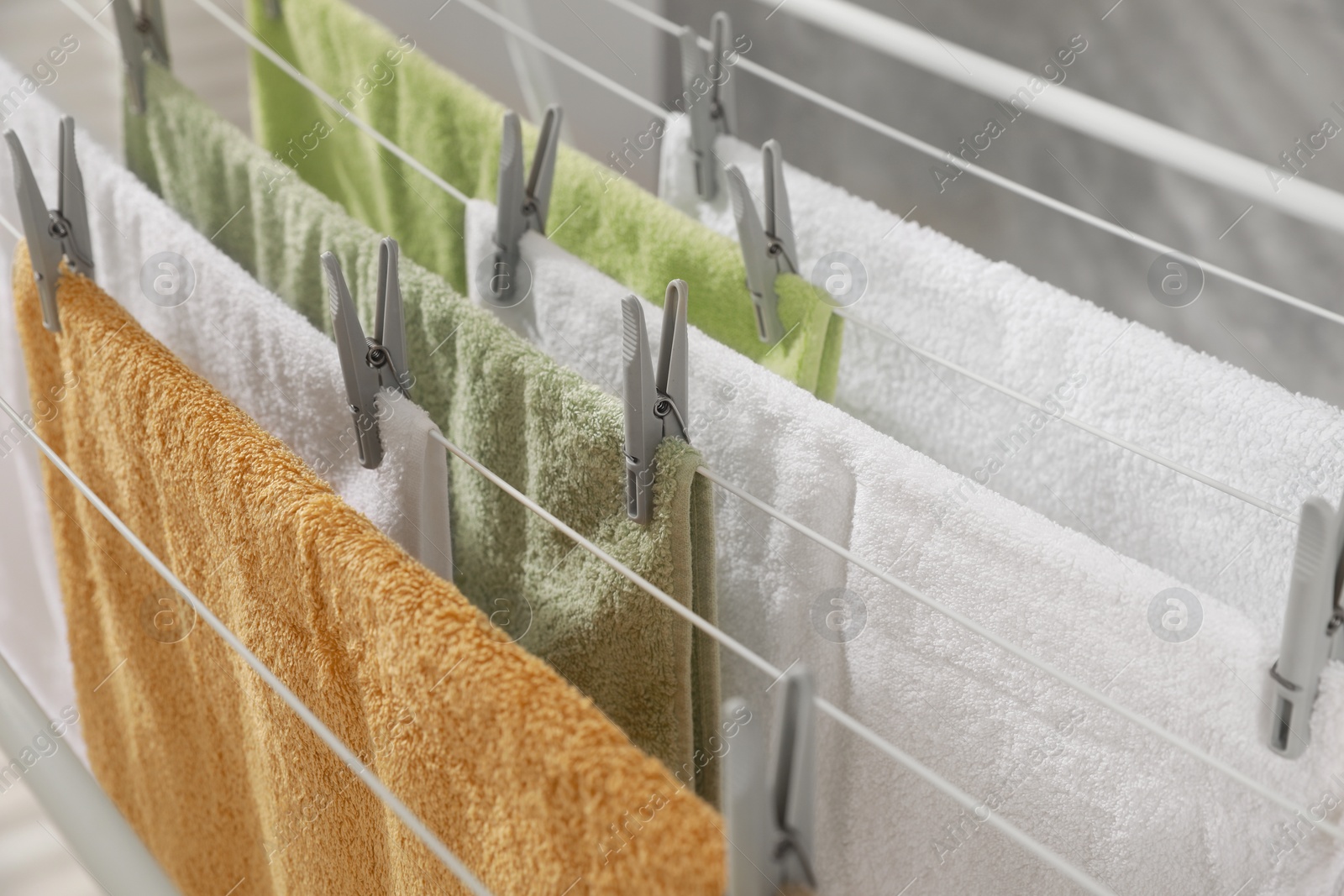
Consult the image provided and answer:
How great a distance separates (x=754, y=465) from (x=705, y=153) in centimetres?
26

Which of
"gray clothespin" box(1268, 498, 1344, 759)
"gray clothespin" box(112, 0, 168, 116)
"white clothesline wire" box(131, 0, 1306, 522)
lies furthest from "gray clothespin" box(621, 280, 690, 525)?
"gray clothespin" box(112, 0, 168, 116)

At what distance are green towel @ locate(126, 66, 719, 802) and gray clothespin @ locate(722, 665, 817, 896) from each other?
176 mm

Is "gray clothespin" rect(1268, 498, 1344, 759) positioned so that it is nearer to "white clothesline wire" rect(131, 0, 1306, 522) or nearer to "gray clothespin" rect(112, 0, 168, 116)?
"white clothesline wire" rect(131, 0, 1306, 522)

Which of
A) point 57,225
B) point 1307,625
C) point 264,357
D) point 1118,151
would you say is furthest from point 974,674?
point 1118,151

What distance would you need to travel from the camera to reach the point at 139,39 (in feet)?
2.56

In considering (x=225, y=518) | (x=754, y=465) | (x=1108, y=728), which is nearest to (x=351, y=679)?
(x=225, y=518)

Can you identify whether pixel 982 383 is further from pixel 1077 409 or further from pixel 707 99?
pixel 707 99

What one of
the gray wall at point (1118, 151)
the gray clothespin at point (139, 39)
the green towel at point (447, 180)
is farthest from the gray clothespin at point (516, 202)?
the gray wall at point (1118, 151)

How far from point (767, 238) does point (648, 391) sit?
17 centimetres

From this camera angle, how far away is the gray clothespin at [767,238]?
0.60 meters

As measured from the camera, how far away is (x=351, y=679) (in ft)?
1.55

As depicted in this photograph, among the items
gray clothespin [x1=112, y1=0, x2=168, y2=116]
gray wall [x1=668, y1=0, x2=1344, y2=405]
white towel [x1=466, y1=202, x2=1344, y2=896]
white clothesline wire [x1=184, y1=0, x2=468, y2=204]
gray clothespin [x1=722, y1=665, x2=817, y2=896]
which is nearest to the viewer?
gray clothespin [x1=722, y1=665, x2=817, y2=896]

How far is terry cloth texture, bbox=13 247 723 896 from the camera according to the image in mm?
369

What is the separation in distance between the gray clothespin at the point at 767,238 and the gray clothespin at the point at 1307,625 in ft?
0.96
